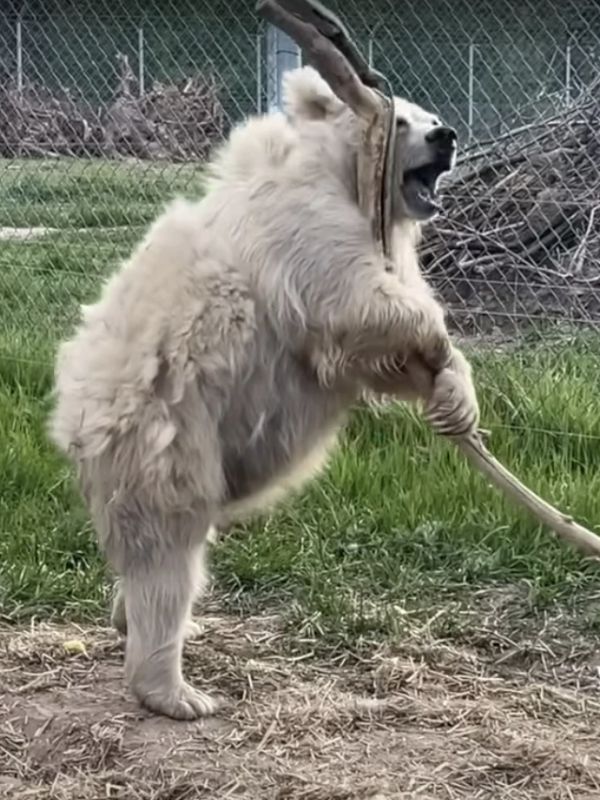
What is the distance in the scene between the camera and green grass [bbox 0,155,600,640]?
4.58 metres

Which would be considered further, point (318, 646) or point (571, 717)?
point (318, 646)

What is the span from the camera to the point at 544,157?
7.32 m

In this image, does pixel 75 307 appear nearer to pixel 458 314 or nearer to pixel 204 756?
pixel 458 314

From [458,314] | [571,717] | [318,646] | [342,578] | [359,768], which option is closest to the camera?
[359,768]

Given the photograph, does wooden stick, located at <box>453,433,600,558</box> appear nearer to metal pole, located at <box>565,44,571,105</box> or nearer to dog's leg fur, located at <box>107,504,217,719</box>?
dog's leg fur, located at <box>107,504,217,719</box>

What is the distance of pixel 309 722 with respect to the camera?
378 cm

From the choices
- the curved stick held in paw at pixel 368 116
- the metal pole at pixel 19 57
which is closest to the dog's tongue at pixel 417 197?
the curved stick held in paw at pixel 368 116

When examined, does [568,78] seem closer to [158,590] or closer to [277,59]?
[277,59]

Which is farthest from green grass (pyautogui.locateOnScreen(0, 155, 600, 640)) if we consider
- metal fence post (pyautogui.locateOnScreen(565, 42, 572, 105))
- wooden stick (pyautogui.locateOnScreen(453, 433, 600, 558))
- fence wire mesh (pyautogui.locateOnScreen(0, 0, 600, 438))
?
metal fence post (pyautogui.locateOnScreen(565, 42, 572, 105))

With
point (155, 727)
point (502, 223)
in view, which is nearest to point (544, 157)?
point (502, 223)

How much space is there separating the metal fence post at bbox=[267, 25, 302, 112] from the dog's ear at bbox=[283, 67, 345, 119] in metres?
2.14

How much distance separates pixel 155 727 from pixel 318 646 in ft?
2.17

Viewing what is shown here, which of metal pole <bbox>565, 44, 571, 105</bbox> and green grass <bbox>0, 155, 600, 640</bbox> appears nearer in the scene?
green grass <bbox>0, 155, 600, 640</bbox>

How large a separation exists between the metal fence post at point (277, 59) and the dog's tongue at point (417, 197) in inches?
90.3
